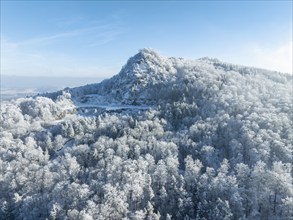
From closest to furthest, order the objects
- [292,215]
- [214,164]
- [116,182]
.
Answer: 1. [292,215]
2. [116,182]
3. [214,164]

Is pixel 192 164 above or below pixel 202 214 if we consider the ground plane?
above

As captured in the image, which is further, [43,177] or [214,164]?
[214,164]

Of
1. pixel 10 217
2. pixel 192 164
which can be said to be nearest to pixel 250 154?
pixel 192 164

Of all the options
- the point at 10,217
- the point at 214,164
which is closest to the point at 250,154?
the point at 214,164

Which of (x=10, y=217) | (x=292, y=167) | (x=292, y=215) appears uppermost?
(x=292, y=167)

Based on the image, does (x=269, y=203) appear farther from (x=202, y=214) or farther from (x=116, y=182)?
(x=116, y=182)

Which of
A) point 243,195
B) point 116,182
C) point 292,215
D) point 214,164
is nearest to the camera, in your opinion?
point 292,215

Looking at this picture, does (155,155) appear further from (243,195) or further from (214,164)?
(243,195)

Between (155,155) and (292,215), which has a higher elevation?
(155,155)

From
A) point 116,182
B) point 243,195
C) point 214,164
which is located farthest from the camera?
point 214,164
